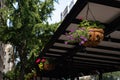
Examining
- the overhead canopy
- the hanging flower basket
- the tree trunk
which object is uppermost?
the overhead canopy

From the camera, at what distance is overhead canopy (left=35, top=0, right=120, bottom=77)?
8023 millimetres

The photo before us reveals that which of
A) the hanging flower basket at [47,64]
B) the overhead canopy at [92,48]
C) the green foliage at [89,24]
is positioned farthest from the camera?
the hanging flower basket at [47,64]

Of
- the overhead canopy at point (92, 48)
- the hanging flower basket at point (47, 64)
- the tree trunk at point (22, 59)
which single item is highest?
the overhead canopy at point (92, 48)

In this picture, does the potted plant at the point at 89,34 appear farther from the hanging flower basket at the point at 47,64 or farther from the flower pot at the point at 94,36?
the hanging flower basket at the point at 47,64

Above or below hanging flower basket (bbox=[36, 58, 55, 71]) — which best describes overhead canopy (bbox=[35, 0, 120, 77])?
above

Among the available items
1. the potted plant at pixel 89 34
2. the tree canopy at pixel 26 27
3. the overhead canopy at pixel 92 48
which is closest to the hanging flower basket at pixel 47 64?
the overhead canopy at pixel 92 48

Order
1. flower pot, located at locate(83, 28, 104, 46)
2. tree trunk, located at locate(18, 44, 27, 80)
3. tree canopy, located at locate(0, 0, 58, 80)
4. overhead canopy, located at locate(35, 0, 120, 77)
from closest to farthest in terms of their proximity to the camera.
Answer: flower pot, located at locate(83, 28, 104, 46) → overhead canopy, located at locate(35, 0, 120, 77) → tree canopy, located at locate(0, 0, 58, 80) → tree trunk, located at locate(18, 44, 27, 80)

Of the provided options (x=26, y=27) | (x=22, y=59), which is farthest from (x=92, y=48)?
(x=22, y=59)

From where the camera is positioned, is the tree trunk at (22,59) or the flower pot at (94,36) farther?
the tree trunk at (22,59)

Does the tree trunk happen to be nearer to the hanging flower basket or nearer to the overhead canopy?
the overhead canopy

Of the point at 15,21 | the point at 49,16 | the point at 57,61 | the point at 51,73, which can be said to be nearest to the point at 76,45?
the point at 57,61

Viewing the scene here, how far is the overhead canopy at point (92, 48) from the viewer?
8.02m

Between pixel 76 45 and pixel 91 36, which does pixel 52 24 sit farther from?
pixel 91 36

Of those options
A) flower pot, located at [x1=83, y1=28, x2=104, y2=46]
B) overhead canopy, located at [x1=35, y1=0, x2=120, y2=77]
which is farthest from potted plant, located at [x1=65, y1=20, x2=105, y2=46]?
overhead canopy, located at [x1=35, y1=0, x2=120, y2=77]
